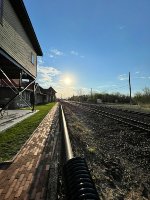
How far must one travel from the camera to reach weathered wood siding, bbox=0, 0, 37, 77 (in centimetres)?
1185

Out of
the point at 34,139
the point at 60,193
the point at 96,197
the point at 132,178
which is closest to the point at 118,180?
the point at 132,178

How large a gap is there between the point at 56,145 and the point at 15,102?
24.7 metres

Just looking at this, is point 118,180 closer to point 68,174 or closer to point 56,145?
point 68,174

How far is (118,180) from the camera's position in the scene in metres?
5.21

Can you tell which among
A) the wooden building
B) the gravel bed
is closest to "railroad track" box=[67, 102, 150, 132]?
the gravel bed

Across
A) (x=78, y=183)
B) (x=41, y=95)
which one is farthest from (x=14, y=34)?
(x=41, y=95)

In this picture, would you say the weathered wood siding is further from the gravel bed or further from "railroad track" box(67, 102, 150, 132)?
"railroad track" box(67, 102, 150, 132)

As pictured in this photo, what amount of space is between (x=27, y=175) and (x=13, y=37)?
9.93 m

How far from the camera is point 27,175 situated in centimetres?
543

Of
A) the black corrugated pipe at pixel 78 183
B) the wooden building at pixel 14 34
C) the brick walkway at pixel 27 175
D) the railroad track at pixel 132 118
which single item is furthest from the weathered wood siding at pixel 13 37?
the black corrugated pipe at pixel 78 183

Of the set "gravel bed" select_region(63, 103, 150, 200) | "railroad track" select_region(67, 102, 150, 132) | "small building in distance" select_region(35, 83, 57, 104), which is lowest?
"gravel bed" select_region(63, 103, 150, 200)

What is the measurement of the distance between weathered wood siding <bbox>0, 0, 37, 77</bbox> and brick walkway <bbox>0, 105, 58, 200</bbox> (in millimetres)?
5865

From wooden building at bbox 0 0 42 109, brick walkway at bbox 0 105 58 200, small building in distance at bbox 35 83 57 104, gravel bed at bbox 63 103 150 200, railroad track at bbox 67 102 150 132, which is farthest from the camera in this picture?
small building in distance at bbox 35 83 57 104

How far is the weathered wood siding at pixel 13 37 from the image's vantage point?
11852mm
